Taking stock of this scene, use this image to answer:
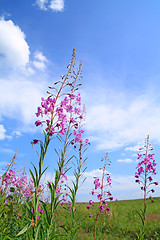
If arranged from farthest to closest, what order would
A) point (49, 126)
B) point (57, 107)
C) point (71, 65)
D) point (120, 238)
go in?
point (120, 238) < point (71, 65) < point (57, 107) < point (49, 126)

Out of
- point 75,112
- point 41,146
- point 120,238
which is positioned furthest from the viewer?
point 120,238

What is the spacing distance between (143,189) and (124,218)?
770 cm

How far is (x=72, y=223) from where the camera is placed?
3691 mm

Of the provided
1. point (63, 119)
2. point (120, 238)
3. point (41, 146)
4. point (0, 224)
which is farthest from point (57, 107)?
point (120, 238)

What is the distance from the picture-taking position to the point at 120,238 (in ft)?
26.9

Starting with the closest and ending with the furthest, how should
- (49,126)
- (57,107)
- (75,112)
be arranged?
(49,126) → (57,107) → (75,112)

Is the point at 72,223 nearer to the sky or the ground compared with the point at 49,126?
nearer to the ground

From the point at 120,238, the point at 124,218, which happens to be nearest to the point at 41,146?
the point at 120,238

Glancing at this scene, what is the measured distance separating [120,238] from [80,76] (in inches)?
295

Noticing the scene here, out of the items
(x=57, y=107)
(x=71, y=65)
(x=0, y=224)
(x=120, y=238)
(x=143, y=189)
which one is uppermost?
(x=71, y=65)

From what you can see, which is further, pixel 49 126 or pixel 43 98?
pixel 43 98

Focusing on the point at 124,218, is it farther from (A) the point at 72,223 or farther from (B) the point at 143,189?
(A) the point at 72,223

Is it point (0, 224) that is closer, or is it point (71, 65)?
point (71, 65)

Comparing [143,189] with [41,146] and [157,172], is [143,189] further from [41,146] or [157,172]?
[41,146]
